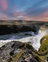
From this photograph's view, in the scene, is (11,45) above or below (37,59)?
above

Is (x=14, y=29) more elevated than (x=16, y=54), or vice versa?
(x=16, y=54)

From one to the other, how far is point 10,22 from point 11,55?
3278cm

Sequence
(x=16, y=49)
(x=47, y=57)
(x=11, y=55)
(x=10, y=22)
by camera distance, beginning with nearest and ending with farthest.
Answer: (x=11, y=55), (x=16, y=49), (x=47, y=57), (x=10, y=22)

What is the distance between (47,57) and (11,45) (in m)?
2.12

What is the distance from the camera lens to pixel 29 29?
3644 cm

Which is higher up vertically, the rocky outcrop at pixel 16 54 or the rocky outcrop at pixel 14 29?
the rocky outcrop at pixel 16 54

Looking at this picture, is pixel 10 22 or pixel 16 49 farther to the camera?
pixel 10 22

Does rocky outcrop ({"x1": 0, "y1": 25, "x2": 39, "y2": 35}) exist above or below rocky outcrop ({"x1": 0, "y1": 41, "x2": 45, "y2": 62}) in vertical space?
below

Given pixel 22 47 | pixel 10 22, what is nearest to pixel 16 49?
pixel 22 47

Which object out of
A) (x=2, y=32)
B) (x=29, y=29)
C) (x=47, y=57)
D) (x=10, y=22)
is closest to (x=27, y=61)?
(x=47, y=57)

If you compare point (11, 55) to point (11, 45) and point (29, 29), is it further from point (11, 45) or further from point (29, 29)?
point (29, 29)

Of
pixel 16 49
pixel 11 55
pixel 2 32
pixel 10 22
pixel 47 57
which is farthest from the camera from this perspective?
pixel 10 22

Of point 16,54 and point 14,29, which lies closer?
point 16,54

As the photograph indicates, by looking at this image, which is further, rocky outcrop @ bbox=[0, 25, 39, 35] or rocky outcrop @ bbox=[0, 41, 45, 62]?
rocky outcrop @ bbox=[0, 25, 39, 35]
